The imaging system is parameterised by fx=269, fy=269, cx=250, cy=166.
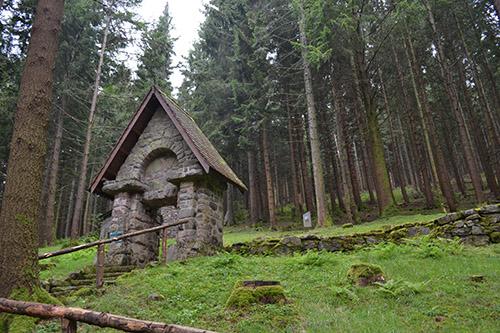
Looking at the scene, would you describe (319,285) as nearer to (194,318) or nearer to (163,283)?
(194,318)

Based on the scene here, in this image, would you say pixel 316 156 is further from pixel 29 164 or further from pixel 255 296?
pixel 29 164

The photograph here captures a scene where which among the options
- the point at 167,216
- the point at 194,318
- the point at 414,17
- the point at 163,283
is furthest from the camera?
the point at 167,216

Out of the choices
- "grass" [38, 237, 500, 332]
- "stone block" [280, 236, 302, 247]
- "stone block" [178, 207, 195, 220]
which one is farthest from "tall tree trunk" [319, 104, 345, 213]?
"stone block" [178, 207, 195, 220]

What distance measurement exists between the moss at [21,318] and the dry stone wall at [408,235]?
5873mm

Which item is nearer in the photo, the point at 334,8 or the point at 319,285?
the point at 319,285

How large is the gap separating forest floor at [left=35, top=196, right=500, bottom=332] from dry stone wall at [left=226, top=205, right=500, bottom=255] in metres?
0.65

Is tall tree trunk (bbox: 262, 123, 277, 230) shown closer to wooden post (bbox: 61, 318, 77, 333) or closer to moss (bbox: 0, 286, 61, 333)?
moss (bbox: 0, 286, 61, 333)

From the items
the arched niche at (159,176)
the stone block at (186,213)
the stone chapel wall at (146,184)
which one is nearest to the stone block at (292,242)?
the stone block at (186,213)

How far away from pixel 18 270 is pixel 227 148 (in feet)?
62.8

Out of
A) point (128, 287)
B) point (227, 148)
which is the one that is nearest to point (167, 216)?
point (227, 148)

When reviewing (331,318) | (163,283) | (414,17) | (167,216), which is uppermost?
(414,17)

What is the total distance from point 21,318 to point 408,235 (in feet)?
30.7

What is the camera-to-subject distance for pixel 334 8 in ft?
45.9

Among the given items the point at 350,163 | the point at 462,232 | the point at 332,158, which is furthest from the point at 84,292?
the point at 332,158
